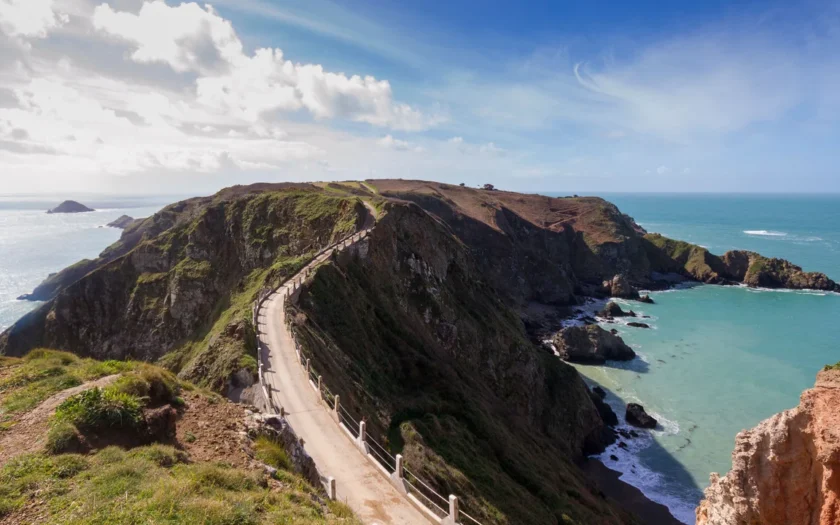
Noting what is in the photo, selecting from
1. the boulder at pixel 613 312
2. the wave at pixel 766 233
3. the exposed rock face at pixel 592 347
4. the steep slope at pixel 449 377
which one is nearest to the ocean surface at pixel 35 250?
the steep slope at pixel 449 377

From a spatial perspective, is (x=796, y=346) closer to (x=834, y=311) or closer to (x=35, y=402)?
(x=834, y=311)

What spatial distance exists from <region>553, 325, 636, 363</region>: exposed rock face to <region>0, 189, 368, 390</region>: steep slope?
3664 centimetres

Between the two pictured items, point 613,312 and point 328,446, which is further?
point 613,312

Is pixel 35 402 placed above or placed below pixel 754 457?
→ above

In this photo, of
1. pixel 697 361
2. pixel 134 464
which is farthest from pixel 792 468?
pixel 697 361

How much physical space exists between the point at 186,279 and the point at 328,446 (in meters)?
38.9

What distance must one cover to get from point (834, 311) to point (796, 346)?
81.8 ft

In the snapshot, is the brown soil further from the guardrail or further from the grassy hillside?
the guardrail

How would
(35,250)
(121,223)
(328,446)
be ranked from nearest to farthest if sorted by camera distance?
(328,446)
(35,250)
(121,223)

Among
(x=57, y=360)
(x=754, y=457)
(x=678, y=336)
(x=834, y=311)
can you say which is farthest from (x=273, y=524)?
(x=834, y=311)

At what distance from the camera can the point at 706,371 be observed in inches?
2365

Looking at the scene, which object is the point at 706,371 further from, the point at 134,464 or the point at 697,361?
the point at 134,464

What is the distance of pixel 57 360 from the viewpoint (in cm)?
1584

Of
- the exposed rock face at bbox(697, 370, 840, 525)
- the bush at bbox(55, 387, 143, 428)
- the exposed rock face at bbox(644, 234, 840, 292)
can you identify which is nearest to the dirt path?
the bush at bbox(55, 387, 143, 428)
